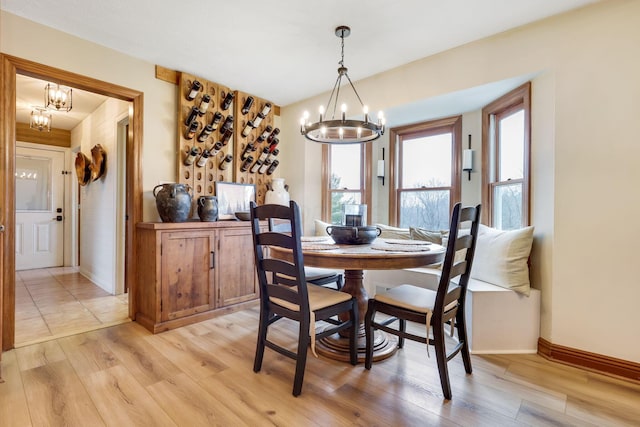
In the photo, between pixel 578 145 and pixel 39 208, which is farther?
pixel 39 208

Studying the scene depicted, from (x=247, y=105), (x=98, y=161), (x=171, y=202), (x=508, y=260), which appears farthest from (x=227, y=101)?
(x=508, y=260)

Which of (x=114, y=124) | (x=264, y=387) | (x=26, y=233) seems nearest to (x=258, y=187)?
(x=114, y=124)

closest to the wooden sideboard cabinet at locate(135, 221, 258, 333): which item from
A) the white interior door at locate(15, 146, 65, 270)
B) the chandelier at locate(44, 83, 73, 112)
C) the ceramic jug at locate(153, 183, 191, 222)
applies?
the ceramic jug at locate(153, 183, 191, 222)

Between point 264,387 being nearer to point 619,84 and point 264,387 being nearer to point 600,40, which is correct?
point 619,84

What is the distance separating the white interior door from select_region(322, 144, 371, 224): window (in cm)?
492

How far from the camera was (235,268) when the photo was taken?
10.4 ft

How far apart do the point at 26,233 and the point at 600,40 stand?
766 cm

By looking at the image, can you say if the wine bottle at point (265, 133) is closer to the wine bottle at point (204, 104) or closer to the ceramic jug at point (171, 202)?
the wine bottle at point (204, 104)

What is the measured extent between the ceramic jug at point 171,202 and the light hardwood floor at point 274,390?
109 centimetres

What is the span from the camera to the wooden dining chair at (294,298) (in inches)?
65.6

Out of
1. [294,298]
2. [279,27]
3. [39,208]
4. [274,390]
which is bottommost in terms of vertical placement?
[274,390]

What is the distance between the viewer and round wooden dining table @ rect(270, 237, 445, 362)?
1.74 m

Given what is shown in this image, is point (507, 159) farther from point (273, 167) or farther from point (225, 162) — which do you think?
point (225, 162)

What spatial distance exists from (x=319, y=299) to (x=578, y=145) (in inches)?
80.9
